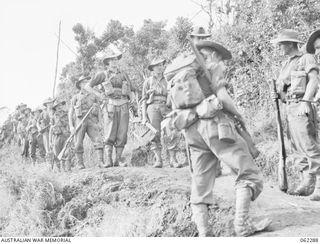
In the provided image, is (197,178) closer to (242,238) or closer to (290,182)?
(242,238)

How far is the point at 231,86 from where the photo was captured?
11.3 m

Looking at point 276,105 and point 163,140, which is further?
point 163,140

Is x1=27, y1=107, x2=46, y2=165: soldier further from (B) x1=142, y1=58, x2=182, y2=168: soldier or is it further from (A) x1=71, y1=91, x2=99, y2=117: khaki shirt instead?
(B) x1=142, y1=58, x2=182, y2=168: soldier

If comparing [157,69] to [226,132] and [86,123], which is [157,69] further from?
[226,132]

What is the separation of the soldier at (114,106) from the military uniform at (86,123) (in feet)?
2.17

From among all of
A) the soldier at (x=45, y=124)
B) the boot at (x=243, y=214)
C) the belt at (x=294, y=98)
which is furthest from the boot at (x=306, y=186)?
the soldier at (x=45, y=124)

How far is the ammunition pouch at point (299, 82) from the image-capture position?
6.21 m

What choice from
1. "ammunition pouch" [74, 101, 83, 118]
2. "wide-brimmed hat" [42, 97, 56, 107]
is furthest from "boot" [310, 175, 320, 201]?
"wide-brimmed hat" [42, 97, 56, 107]

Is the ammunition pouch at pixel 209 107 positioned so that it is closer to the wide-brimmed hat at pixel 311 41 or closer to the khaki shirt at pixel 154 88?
the wide-brimmed hat at pixel 311 41

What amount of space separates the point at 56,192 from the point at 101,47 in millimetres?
6491

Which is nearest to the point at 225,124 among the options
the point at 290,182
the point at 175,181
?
the point at 175,181

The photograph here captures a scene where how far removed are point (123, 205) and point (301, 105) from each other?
2620 mm

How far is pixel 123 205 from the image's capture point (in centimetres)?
657

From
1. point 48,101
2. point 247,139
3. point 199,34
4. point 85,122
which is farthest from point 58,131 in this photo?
point 247,139
